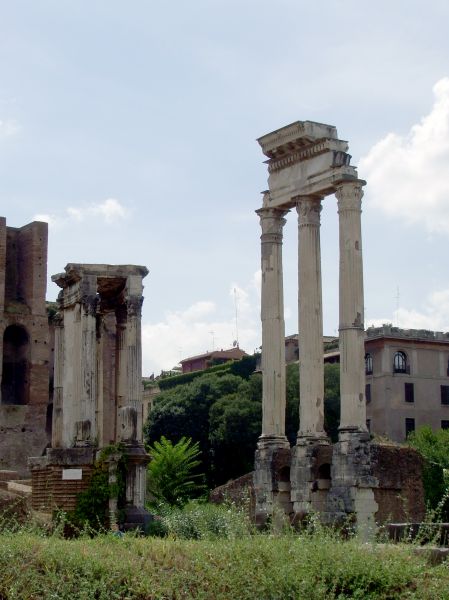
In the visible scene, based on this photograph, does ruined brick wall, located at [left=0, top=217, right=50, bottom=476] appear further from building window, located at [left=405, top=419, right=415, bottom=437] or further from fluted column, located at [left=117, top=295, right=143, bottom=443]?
fluted column, located at [left=117, top=295, right=143, bottom=443]

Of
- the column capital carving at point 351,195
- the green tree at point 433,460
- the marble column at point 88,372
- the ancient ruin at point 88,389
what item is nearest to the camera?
the ancient ruin at point 88,389

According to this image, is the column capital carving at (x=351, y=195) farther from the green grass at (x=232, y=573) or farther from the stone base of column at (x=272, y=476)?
the green grass at (x=232, y=573)

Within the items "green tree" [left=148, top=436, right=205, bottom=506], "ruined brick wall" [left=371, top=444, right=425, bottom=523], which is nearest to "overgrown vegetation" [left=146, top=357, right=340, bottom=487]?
"green tree" [left=148, top=436, right=205, bottom=506]

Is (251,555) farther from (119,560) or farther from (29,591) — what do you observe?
(29,591)

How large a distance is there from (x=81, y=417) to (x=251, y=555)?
30.2 feet

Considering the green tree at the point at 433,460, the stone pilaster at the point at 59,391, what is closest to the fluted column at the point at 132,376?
the stone pilaster at the point at 59,391

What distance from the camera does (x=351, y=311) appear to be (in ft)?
72.7

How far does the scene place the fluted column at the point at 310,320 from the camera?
2284 centimetres

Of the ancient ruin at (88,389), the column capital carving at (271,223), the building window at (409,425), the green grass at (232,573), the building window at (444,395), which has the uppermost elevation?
the column capital carving at (271,223)

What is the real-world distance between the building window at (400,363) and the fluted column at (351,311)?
99.0 ft

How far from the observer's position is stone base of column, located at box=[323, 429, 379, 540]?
69.7ft

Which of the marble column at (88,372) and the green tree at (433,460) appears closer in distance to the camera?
the marble column at (88,372)

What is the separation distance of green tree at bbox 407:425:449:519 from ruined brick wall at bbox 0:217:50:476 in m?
15.0

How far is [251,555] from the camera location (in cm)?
854
